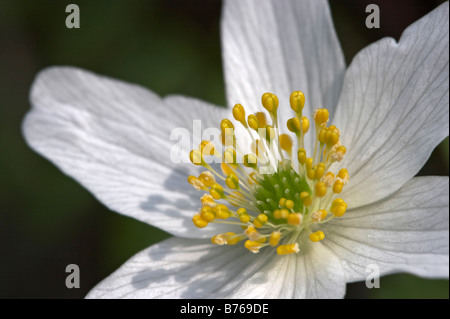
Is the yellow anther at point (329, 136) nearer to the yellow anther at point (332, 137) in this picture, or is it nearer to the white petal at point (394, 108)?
the yellow anther at point (332, 137)

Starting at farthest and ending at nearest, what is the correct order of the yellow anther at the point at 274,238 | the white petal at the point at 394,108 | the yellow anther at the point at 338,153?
the yellow anther at the point at 338,153
the yellow anther at the point at 274,238
the white petal at the point at 394,108

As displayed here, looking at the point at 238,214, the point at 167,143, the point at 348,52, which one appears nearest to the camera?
the point at 238,214

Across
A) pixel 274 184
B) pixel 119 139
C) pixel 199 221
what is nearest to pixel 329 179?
pixel 274 184

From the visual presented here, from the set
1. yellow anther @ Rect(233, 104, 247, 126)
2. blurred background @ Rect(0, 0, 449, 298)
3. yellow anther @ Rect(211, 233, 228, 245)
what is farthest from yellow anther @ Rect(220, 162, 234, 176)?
blurred background @ Rect(0, 0, 449, 298)

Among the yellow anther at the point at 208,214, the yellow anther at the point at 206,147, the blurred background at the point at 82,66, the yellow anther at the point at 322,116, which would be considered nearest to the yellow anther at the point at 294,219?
the yellow anther at the point at 208,214
